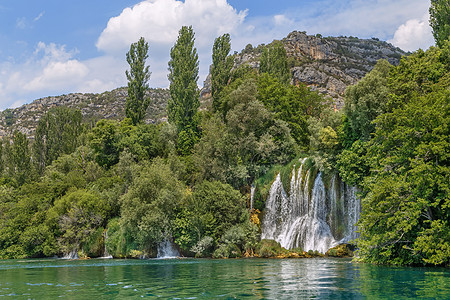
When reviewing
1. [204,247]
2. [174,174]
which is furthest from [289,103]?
[204,247]

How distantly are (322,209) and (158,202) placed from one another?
19330 millimetres

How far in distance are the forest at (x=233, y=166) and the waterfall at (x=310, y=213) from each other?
6.45ft

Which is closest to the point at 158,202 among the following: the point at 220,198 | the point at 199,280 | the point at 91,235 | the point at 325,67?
the point at 220,198

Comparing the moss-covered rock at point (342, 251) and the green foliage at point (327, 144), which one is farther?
the green foliage at point (327, 144)

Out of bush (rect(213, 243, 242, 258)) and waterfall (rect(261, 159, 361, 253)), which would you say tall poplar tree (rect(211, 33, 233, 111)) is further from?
bush (rect(213, 243, 242, 258))

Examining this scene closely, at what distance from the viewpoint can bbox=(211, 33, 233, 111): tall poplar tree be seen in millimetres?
73750

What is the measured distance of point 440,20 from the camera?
1938 inches

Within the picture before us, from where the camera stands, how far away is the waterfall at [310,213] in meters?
43.0

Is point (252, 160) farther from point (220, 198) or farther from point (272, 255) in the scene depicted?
point (272, 255)

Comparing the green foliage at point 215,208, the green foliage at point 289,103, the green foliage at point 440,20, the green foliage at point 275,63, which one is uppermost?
the green foliage at point 275,63

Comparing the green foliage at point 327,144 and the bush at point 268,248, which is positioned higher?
the green foliage at point 327,144

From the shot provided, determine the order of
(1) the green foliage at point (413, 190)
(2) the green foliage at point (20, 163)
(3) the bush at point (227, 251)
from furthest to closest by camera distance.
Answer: (2) the green foliage at point (20, 163) < (3) the bush at point (227, 251) < (1) the green foliage at point (413, 190)

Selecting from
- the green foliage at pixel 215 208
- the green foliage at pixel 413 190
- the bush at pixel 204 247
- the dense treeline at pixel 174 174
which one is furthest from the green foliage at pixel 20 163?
the green foliage at pixel 413 190

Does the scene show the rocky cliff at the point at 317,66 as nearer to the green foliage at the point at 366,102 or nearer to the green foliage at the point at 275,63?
the green foliage at the point at 275,63
